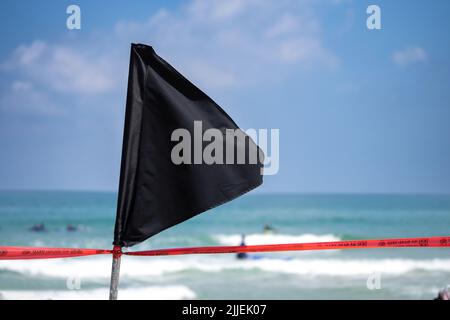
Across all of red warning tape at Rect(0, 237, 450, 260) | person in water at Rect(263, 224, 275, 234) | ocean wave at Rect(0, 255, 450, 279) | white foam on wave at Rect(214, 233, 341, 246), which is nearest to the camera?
red warning tape at Rect(0, 237, 450, 260)

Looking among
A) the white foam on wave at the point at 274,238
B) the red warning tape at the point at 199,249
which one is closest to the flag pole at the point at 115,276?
the red warning tape at the point at 199,249

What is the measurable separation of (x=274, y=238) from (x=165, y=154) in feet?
111

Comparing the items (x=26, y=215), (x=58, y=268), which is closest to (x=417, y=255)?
A: (x=58, y=268)

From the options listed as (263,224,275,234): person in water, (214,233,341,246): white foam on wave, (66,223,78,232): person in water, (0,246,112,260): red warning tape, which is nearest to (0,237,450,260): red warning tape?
A: (0,246,112,260): red warning tape

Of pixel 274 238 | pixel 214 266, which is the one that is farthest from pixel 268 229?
pixel 214 266

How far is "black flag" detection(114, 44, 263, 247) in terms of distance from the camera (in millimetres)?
3494

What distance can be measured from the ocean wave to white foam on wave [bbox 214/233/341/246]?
1256 cm

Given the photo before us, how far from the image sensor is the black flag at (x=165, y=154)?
3494mm

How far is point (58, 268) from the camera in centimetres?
1947

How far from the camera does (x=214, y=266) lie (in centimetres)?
2066

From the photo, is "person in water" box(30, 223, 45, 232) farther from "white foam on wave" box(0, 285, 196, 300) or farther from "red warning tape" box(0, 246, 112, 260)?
"red warning tape" box(0, 246, 112, 260)

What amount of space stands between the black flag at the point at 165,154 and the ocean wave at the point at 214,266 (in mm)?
15243

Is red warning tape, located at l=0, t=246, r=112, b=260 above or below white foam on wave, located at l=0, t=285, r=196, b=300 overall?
below

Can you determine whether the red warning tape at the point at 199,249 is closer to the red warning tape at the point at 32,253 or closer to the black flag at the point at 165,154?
the red warning tape at the point at 32,253
